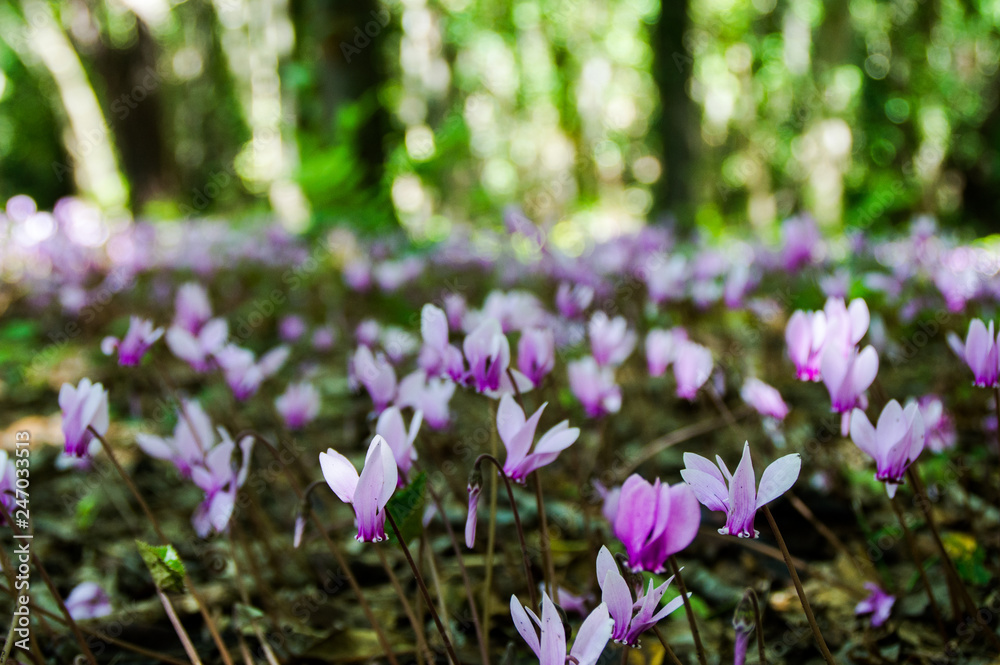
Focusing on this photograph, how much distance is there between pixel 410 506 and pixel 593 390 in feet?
1.95

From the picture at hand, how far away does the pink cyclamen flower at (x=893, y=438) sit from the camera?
1.04 metres

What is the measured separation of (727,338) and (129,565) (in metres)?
2.64

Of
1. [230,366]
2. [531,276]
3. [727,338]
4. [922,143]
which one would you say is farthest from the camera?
[922,143]

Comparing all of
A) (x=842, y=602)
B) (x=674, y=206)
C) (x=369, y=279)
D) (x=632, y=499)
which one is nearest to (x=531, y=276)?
(x=369, y=279)

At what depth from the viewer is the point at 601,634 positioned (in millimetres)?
895

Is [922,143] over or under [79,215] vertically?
under

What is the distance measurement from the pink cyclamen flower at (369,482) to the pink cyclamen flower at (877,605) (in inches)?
40.9

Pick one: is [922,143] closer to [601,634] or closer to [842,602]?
[842,602]

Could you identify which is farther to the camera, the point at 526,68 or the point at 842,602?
the point at 526,68

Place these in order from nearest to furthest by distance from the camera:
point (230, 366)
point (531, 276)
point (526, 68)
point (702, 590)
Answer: point (702, 590) → point (230, 366) → point (531, 276) → point (526, 68)

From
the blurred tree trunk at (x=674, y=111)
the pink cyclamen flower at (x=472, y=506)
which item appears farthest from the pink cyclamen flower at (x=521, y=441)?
the blurred tree trunk at (x=674, y=111)

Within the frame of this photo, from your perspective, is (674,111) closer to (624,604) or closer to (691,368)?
(691,368)

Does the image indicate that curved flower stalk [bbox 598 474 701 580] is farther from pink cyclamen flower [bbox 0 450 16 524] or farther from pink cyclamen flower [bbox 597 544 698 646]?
pink cyclamen flower [bbox 0 450 16 524]

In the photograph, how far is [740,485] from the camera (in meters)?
0.93
